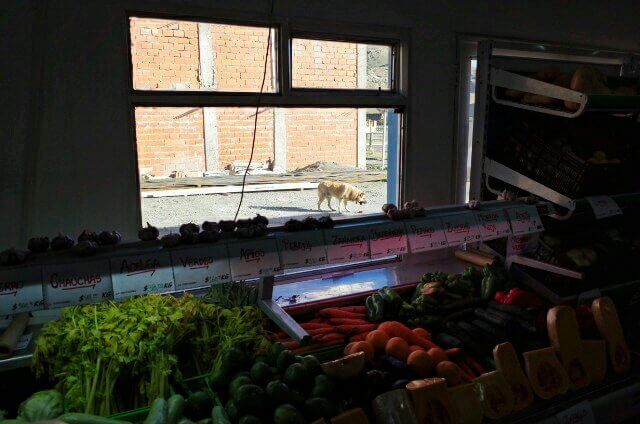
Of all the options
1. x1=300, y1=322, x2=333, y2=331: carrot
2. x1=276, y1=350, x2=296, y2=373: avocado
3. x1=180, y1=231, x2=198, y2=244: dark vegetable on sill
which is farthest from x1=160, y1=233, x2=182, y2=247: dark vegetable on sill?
x1=300, y1=322, x2=333, y2=331: carrot

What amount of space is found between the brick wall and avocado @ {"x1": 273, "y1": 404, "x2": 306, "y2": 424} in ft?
6.27

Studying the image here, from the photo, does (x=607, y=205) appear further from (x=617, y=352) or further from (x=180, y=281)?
(x=180, y=281)

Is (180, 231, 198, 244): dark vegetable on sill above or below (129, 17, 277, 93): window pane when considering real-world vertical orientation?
below

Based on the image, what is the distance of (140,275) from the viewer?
5.93ft

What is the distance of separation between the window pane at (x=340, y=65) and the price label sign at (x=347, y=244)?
4.82ft

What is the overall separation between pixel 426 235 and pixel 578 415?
1.02m

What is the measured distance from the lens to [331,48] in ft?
11.2

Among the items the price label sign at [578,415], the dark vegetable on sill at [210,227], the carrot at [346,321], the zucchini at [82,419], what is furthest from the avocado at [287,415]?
the price label sign at [578,415]

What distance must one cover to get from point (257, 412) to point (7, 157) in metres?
1.92

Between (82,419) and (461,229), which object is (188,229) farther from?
(461,229)

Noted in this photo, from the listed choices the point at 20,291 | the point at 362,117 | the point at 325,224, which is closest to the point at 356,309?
the point at 325,224

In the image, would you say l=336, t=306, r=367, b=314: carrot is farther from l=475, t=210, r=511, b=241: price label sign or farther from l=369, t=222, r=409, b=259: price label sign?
l=475, t=210, r=511, b=241: price label sign

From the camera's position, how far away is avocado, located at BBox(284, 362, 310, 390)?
69.3 inches

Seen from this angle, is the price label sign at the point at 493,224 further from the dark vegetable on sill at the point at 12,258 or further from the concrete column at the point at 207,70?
the dark vegetable on sill at the point at 12,258
